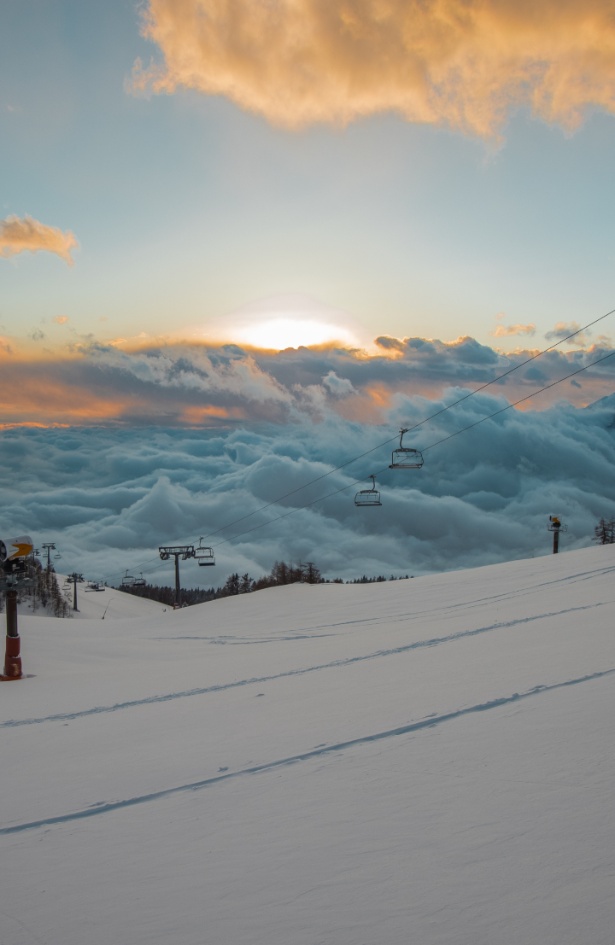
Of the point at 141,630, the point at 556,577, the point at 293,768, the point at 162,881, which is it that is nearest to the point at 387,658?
the point at 293,768

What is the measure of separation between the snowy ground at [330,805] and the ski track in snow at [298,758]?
0.09 ft

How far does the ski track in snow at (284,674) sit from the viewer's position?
952 cm

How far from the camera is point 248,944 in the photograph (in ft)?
10.5

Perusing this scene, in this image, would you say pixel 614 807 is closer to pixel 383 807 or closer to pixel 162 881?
pixel 383 807

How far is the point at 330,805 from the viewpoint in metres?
4.79

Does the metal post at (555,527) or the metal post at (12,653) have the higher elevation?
the metal post at (555,527)

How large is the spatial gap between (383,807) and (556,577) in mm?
18327

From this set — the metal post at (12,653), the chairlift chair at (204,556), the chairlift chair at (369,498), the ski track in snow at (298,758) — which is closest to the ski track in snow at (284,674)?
the metal post at (12,653)

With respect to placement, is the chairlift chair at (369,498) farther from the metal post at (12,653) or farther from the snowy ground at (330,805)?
the snowy ground at (330,805)

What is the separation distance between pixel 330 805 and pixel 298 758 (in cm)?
120

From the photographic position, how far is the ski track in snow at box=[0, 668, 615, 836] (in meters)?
5.18

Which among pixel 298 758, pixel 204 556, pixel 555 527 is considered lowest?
pixel 298 758

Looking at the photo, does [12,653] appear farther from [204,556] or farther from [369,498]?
[204,556]

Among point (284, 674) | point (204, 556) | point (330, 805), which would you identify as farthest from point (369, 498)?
point (330, 805)
